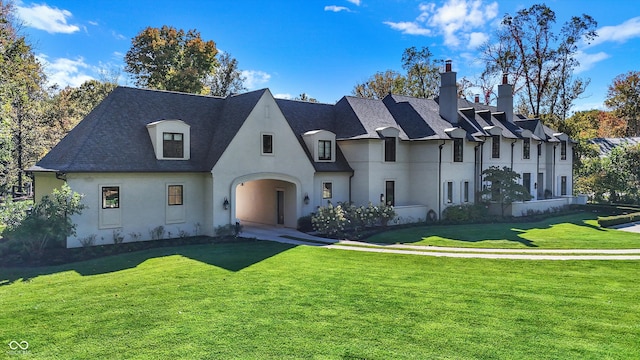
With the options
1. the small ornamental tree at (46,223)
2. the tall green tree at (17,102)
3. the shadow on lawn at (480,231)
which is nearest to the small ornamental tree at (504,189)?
the shadow on lawn at (480,231)

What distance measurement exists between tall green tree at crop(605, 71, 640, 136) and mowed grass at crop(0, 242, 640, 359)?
67017mm

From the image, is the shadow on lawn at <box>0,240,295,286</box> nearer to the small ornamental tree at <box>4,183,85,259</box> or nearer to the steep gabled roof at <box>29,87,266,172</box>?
the small ornamental tree at <box>4,183,85,259</box>

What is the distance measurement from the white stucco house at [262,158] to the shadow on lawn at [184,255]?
2.64 m

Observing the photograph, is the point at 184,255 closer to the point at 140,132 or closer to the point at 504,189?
the point at 140,132

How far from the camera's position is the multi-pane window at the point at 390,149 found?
1075 inches

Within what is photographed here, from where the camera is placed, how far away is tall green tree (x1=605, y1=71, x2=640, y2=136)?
2650 inches

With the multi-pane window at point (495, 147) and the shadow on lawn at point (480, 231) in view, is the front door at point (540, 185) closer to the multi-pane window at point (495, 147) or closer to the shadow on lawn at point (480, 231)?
the shadow on lawn at point (480, 231)

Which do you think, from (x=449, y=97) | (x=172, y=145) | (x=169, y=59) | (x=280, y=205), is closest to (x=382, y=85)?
(x=449, y=97)

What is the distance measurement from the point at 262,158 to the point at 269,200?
14.9ft

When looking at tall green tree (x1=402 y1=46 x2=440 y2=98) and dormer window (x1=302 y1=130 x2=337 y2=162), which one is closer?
dormer window (x1=302 y1=130 x2=337 y2=162)

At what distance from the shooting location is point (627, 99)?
2697 inches

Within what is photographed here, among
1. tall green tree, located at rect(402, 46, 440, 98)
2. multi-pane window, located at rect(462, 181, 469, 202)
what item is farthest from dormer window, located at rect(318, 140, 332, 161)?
tall green tree, located at rect(402, 46, 440, 98)

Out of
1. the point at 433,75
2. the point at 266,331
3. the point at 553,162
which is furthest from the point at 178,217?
the point at 433,75

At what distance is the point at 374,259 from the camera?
16156mm
